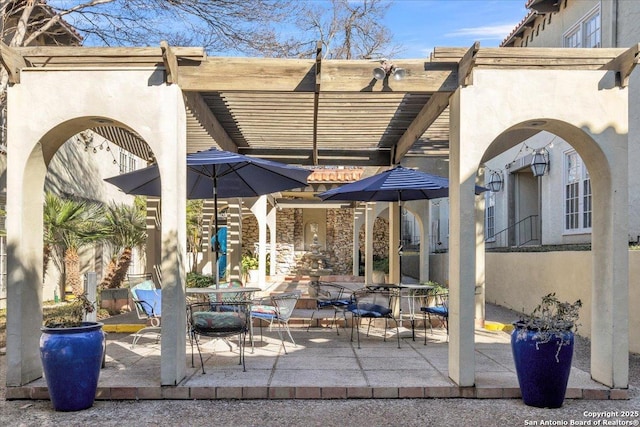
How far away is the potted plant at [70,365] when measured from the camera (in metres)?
4.94

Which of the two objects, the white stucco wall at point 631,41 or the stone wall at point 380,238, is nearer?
the white stucco wall at point 631,41

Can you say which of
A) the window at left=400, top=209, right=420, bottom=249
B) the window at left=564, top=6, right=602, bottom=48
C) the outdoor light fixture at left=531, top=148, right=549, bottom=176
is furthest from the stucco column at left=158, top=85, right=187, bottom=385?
the window at left=400, top=209, right=420, bottom=249

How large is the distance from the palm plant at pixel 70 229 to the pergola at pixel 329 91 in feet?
18.7

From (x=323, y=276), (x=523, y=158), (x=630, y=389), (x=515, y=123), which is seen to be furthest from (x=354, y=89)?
(x=323, y=276)

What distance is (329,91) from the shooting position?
588 centimetres

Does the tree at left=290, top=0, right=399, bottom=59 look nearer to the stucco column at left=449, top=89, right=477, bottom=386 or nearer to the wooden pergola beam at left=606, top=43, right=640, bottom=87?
the wooden pergola beam at left=606, top=43, right=640, bottom=87

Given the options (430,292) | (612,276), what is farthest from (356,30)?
(612,276)

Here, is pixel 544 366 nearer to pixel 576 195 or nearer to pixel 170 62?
pixel 170 62

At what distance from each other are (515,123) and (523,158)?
10.3 meters

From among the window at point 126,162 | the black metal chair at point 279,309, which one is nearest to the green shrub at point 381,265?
the window at point 126,162

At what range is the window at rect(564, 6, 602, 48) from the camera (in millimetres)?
11705

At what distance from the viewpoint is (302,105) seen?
7.43 meters

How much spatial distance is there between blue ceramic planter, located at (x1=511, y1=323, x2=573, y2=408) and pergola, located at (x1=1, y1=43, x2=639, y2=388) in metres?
0.54

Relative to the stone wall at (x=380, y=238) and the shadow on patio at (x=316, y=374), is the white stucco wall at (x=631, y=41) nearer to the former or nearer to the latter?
the shadow on patio at (x=316, y=374)
